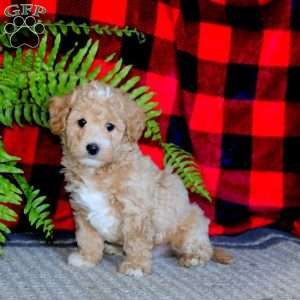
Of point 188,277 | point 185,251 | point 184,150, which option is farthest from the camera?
point 184,150

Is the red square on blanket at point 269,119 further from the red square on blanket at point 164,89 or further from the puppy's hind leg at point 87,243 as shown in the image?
the puppy's hind leg at point 87,243

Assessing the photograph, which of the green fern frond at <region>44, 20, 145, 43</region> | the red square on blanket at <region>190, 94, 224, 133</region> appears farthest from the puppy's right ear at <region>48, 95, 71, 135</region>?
the red square on blanket at <region>190, 94, 224, 133</region>

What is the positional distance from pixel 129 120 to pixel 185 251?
30.0 inches

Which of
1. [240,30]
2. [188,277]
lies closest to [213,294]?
[188,277]

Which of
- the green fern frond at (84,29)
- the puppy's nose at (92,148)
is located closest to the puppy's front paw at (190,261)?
the puppy's nose at (92,148)

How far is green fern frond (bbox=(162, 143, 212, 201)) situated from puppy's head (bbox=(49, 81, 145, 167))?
526mm

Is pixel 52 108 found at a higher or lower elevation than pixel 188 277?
higher

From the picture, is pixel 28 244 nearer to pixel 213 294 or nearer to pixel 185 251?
pixel 185 251

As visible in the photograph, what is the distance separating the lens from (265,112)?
150 inches

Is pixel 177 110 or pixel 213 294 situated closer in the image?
pixel 213 294

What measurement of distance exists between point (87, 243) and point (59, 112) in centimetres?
69

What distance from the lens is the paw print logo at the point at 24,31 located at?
3.31 meters

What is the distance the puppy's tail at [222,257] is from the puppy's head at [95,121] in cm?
78

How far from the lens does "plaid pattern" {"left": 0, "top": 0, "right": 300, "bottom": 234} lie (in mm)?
3727
